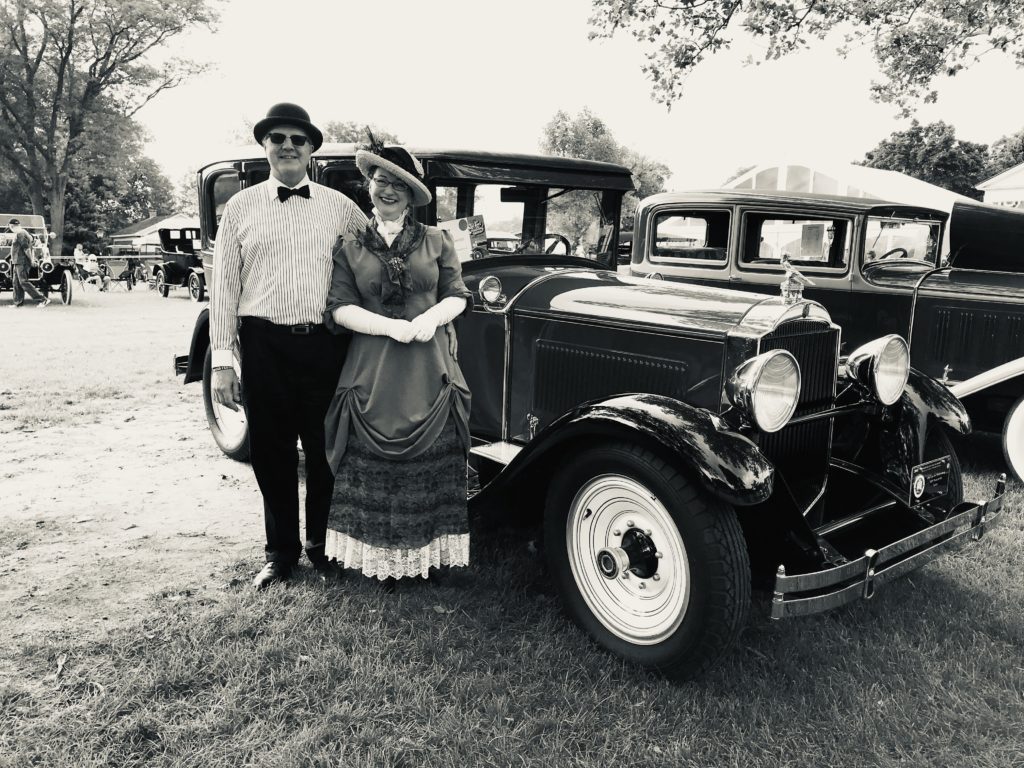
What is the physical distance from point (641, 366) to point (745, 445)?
65cm

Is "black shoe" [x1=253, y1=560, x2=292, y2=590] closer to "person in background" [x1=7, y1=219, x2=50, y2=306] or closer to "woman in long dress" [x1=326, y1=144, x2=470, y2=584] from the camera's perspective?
"woman in long dress" [x1=326, y1=144, x2=470, y2=584]

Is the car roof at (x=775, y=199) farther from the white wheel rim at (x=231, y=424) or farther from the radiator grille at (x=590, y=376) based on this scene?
the white wheel rim at (x=231, y=424)

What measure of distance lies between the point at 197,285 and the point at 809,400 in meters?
17.5

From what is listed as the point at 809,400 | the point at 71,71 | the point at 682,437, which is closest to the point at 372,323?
the point at 682,437

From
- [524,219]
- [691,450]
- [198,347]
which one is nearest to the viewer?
[691,450]

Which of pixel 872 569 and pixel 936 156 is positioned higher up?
pixel 936 156

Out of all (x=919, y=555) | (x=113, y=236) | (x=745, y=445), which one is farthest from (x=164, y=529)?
(x=113, y=236)

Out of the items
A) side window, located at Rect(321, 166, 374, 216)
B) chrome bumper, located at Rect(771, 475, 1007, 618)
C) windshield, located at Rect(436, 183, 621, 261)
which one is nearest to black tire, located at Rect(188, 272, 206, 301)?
side window, located at Rect(321, 166, 374, 216)

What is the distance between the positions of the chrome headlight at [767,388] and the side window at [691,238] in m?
3.33

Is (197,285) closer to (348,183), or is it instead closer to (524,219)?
(348,183)

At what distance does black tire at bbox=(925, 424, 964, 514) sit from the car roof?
8.79ft

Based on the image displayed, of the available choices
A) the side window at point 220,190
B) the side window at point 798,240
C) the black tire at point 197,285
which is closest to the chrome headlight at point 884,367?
the side window at point 798,240

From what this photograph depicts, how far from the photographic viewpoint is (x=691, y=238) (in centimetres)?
603

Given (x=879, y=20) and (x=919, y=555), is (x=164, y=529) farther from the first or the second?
(x=879, y=20)
